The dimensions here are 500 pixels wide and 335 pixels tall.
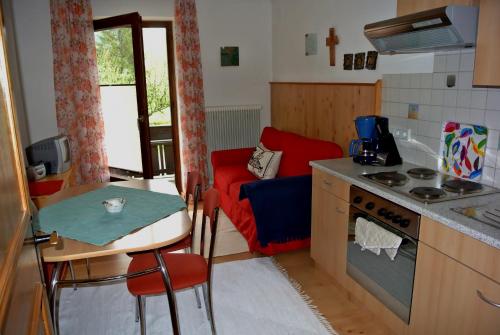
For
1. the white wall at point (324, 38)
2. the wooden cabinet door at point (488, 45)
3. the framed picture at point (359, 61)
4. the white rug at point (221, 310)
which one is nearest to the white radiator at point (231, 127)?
the white wall at point (324, 38)

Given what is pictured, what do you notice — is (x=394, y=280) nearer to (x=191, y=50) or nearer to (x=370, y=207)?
(x=370, y=207)

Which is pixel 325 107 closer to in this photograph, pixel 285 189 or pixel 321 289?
pixel 285 189

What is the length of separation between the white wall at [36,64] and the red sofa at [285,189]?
2310 mm

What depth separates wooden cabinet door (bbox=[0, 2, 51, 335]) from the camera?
75 centimetres

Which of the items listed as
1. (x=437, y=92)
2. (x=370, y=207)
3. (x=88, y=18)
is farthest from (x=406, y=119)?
(x=88, y=18)

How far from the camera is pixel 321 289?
2.70m

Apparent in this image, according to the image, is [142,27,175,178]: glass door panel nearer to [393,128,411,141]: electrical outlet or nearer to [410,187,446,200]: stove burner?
[393,128,411,141]: electrical outlet

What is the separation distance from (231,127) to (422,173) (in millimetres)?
3056

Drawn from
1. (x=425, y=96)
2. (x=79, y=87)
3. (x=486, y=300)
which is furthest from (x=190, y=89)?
(x=486, y=300)

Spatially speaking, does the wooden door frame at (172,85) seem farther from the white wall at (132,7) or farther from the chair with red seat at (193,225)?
the chair with red seat at (193,225)

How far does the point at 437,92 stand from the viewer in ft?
7.84

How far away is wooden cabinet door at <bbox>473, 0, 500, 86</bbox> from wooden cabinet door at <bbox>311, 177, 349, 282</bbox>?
3.33 ft

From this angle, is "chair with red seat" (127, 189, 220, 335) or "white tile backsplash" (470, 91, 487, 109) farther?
"white tile backsplash" (470, 91, 487, 109)

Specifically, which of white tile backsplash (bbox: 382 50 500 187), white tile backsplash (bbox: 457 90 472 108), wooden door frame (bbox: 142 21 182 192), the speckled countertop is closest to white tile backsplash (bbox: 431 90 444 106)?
white tile backsplash (bbox: 382 50 500 187)
